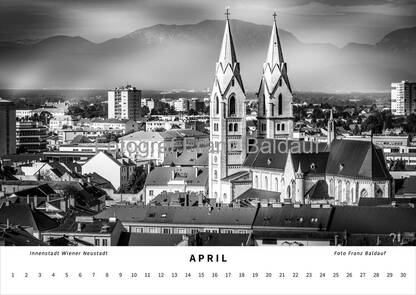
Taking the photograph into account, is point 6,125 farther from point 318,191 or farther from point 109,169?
point 318,191

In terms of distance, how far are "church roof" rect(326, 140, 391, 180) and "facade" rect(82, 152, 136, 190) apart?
33.5 ft

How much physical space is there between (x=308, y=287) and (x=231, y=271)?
70 centimetres

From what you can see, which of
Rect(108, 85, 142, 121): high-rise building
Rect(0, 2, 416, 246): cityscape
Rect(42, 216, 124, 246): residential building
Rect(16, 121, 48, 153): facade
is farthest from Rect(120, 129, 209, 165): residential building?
Rect(42, 216, 124, 246): residential building

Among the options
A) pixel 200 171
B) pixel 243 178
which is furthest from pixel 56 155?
pixel 243 178

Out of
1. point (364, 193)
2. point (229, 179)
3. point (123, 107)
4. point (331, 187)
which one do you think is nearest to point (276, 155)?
point (229, 179)

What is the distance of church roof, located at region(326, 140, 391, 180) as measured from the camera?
70.1 feet

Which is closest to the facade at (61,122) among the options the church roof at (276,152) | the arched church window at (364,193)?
the church roof at (276,152)

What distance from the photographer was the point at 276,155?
2380 centimetres

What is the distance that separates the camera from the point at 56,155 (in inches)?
1540

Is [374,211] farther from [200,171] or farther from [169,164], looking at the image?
[169,164]

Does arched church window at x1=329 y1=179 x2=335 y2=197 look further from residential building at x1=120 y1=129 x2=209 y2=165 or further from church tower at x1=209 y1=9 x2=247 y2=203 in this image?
residential building at x1=120 y1=129 x2=209 y2=165

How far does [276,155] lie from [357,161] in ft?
8.40

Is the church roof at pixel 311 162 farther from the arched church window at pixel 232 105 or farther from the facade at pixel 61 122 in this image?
the facade at pixel 61 122

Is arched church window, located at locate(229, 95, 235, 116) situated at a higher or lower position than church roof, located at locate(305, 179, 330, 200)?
higher
